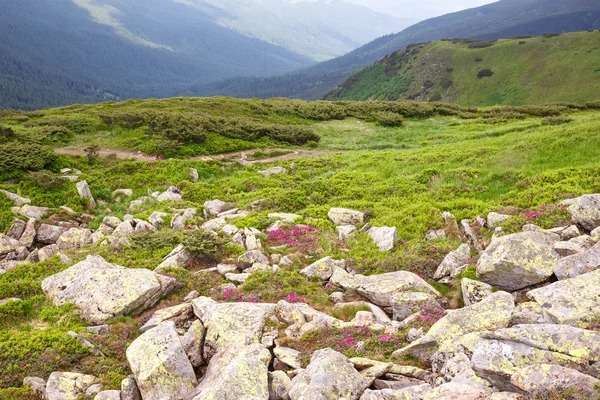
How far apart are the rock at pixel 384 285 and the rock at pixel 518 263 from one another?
171 cm

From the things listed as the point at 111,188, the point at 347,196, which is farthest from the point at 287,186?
the point at 111,188

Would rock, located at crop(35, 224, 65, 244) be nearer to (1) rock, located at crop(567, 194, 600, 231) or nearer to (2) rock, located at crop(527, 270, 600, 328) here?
(2) rock, located at crop(527, 270, 600, 328)

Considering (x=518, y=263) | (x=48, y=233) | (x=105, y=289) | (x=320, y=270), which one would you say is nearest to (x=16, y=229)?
(x=48, y=233)

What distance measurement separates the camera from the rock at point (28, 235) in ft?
62.5

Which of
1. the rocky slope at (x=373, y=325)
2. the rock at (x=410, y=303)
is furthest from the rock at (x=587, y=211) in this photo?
the rock at (x=410, y=303)

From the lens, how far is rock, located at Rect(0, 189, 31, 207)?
2250cm

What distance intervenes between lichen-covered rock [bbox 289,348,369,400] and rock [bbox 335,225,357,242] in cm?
912

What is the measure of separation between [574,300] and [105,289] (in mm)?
12793

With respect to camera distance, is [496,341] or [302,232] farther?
[302,232]

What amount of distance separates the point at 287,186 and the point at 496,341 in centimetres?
2022

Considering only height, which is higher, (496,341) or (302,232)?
(496,341)

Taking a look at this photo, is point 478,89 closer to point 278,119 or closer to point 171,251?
point 278,119

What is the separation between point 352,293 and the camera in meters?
12.1

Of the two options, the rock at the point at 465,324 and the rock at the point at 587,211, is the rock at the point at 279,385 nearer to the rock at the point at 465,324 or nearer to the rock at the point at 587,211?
the rock at the point at 465,324
